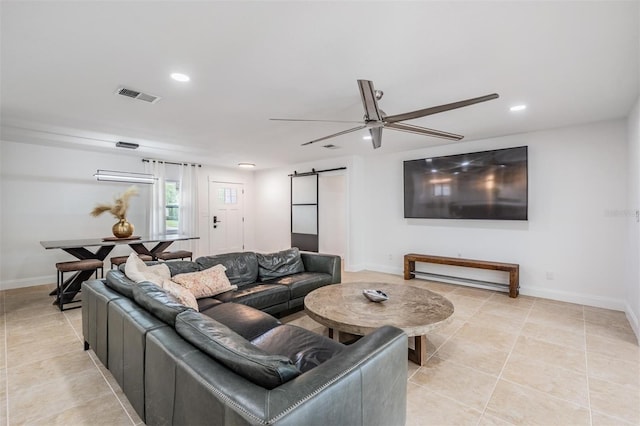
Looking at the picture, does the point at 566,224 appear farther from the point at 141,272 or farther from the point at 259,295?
the point at 141,272

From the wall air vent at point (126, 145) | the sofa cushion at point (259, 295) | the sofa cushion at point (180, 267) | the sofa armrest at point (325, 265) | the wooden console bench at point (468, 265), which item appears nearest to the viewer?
the sofa cushion at point (259, 295)

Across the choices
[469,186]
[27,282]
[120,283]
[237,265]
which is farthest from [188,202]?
[469,186]

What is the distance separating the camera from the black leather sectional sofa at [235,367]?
3.24ft

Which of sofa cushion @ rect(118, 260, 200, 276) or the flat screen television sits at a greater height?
the flat screen television

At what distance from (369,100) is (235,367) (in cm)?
192

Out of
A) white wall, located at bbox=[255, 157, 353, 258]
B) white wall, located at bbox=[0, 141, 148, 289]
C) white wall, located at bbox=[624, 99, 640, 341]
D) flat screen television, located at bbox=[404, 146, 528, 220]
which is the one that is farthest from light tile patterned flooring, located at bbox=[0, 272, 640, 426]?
white wall, located at bbox=[255, 157, 353, 258]

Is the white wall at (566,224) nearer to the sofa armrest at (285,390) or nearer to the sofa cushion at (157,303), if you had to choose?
the sofa armrest at (285,390)

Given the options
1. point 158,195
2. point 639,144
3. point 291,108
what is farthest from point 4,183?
point 639,144

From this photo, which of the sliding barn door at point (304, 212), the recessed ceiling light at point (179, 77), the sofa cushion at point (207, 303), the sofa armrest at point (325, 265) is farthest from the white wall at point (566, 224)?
the recessed ceiling light at point (179, 77)

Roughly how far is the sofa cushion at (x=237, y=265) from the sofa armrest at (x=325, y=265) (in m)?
0.77

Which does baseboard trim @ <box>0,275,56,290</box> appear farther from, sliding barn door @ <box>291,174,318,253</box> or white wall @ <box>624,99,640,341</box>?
white wall @ <box>624,99,640,341</box>

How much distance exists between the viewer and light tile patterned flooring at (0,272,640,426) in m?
1.85

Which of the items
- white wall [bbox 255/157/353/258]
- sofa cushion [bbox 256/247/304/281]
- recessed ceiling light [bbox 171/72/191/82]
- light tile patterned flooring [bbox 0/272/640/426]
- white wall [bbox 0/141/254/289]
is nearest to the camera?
light tile patterned flooring [bbox 0/272/640/426]

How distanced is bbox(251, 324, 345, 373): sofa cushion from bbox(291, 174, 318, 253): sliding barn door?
4.85 metres
